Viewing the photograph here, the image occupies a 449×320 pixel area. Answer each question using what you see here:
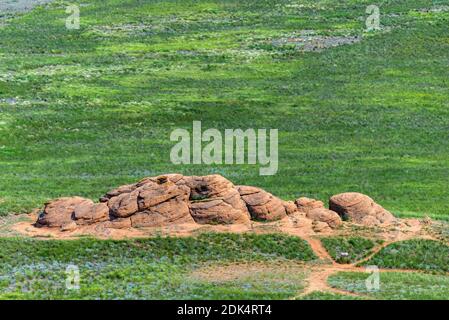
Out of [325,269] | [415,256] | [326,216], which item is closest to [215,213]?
[326,216]

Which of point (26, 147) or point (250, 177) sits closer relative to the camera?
point (250, 177)

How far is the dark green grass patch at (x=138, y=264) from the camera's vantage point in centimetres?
5672

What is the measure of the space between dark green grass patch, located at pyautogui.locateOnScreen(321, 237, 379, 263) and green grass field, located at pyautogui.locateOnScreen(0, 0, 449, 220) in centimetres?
1155

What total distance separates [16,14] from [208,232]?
9781 centimetres

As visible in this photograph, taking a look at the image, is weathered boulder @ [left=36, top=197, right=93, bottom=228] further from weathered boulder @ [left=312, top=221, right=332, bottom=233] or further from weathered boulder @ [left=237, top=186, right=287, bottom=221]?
weathered boulder @ [left=312, top=221, right=332, bottom=233]

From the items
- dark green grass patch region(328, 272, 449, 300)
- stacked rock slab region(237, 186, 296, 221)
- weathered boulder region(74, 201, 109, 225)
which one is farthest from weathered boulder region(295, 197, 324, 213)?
weathered boulder region(74, 201, 109, 225)

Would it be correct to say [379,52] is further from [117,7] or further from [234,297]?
[234,297]

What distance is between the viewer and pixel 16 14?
15588 centimetres

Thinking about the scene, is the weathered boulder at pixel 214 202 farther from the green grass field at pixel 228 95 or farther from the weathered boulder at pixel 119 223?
the green grass field at pixel 228 95

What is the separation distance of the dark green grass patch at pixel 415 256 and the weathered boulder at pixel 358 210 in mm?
3759

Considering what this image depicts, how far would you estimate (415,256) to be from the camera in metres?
64.6

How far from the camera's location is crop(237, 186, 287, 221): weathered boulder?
68.2 m

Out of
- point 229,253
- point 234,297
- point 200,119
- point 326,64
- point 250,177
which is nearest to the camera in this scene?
point 234,297

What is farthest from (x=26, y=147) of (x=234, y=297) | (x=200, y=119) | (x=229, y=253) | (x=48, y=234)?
(x=234, y=297)
